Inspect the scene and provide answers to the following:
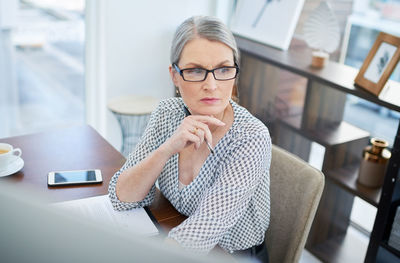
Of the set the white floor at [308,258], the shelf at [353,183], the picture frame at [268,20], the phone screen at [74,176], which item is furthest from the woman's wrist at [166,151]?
the picture frame at [268,20]

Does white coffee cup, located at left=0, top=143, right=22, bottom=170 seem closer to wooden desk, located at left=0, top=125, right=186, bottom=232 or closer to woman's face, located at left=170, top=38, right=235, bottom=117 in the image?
wooden desk, located at left=0, top=125, right=186, bottom=232

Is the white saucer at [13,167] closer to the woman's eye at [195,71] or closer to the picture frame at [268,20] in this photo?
the woman's eye at [195,71]

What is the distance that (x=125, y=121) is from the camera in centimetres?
295

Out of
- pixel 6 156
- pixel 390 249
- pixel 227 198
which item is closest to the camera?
pixel 227 198

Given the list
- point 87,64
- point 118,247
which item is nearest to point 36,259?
point 118,247

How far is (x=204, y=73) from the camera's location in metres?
1.28

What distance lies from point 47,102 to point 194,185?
2.29m

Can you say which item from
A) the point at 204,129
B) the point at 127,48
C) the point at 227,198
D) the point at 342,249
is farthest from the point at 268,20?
the point at 227,198

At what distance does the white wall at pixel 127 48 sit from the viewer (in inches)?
119

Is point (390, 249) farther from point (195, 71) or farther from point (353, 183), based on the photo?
point (195, 71)

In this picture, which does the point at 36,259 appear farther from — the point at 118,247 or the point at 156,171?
the point at 156,171

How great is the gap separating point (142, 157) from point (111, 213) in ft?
0.66

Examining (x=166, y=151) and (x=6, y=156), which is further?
(x=6, y=156)

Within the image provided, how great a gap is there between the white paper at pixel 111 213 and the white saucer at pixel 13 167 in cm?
24
